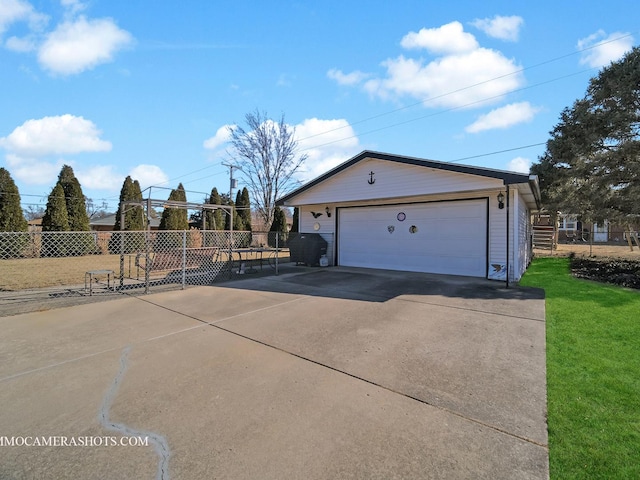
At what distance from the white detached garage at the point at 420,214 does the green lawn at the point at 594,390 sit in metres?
3.65

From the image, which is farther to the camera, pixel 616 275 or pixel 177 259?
pixel 177 259

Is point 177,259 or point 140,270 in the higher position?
point 177,259

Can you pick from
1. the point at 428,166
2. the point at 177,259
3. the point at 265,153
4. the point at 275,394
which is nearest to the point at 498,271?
the point at 428,166

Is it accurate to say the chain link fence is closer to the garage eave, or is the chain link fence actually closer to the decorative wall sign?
the garage eave

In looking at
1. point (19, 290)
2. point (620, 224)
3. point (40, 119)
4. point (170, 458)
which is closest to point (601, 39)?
point (620, 224)

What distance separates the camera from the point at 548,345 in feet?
13.2

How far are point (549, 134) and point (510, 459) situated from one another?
60.7 feet

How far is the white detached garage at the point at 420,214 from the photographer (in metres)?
8.91

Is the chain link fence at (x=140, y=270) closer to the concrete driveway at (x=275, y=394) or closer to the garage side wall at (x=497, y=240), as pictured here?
the concrete driveway at (x=275, y=394)

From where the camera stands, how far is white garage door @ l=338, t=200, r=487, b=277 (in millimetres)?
9656

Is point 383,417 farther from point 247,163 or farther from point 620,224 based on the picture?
point 247,163

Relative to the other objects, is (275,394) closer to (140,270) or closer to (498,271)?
(498,271)

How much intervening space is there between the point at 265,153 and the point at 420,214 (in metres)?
20.1

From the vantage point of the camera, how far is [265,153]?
27812mm
